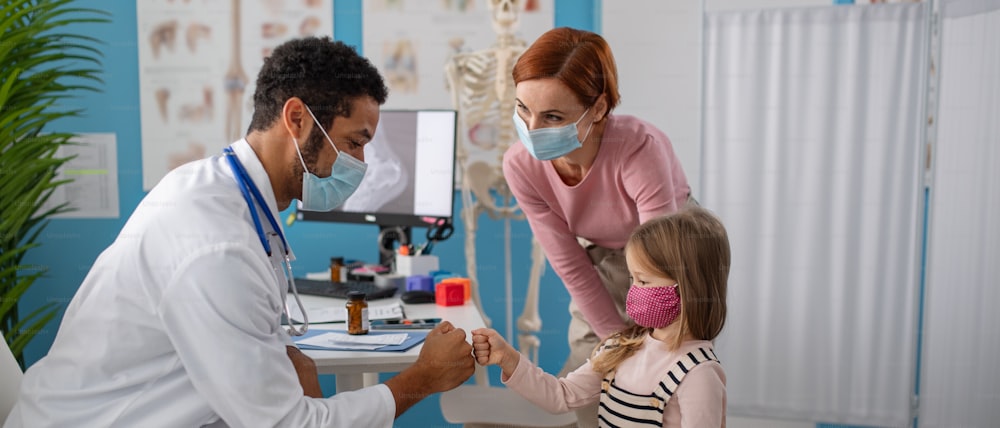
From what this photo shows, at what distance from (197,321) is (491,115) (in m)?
2.07

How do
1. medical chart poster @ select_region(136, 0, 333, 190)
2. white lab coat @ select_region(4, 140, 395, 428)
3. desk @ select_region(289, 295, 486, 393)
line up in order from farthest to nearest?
medical chart poster @ select_region(136, 0, 333, 190)
desk @ select_region(289, 295, 486, 393)
white lab coat @ select_region(4, 140, 395, 428)

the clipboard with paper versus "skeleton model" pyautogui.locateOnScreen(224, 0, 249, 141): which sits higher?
"skeleton model" pyautogui.locateOnScreen(224, 0, 249, 141)

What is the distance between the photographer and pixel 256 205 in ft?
4.62

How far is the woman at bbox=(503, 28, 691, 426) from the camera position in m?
1.75

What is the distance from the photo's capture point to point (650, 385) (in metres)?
1.57

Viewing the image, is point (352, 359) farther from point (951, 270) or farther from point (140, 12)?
point (140, 12)

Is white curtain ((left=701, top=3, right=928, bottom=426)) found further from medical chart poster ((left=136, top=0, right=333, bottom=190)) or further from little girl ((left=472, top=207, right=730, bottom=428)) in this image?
medical chart poster ((left=136, top=0, right=333, bottom=190))

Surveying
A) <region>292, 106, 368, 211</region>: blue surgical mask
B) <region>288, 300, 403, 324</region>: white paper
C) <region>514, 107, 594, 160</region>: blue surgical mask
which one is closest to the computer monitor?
<region>288, 300, 403, 324</region>: white paper

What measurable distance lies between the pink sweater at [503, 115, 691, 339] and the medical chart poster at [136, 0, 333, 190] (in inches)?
68.6

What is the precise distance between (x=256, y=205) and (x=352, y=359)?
451mm

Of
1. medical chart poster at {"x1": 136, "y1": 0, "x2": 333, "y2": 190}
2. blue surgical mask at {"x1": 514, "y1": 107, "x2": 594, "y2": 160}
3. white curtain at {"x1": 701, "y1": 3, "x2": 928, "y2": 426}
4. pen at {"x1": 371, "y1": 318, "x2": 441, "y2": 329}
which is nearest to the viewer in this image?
blue surgical mask at {"x1": 514, "y1": 107, "x2": 594, "y2": 160}

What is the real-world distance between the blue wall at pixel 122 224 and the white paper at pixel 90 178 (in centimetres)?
3

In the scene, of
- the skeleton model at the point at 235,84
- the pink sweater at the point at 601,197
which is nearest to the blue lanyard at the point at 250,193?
the pink sweater at the point at 601,197

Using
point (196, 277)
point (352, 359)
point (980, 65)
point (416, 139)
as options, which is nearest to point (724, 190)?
point (980, 65)
